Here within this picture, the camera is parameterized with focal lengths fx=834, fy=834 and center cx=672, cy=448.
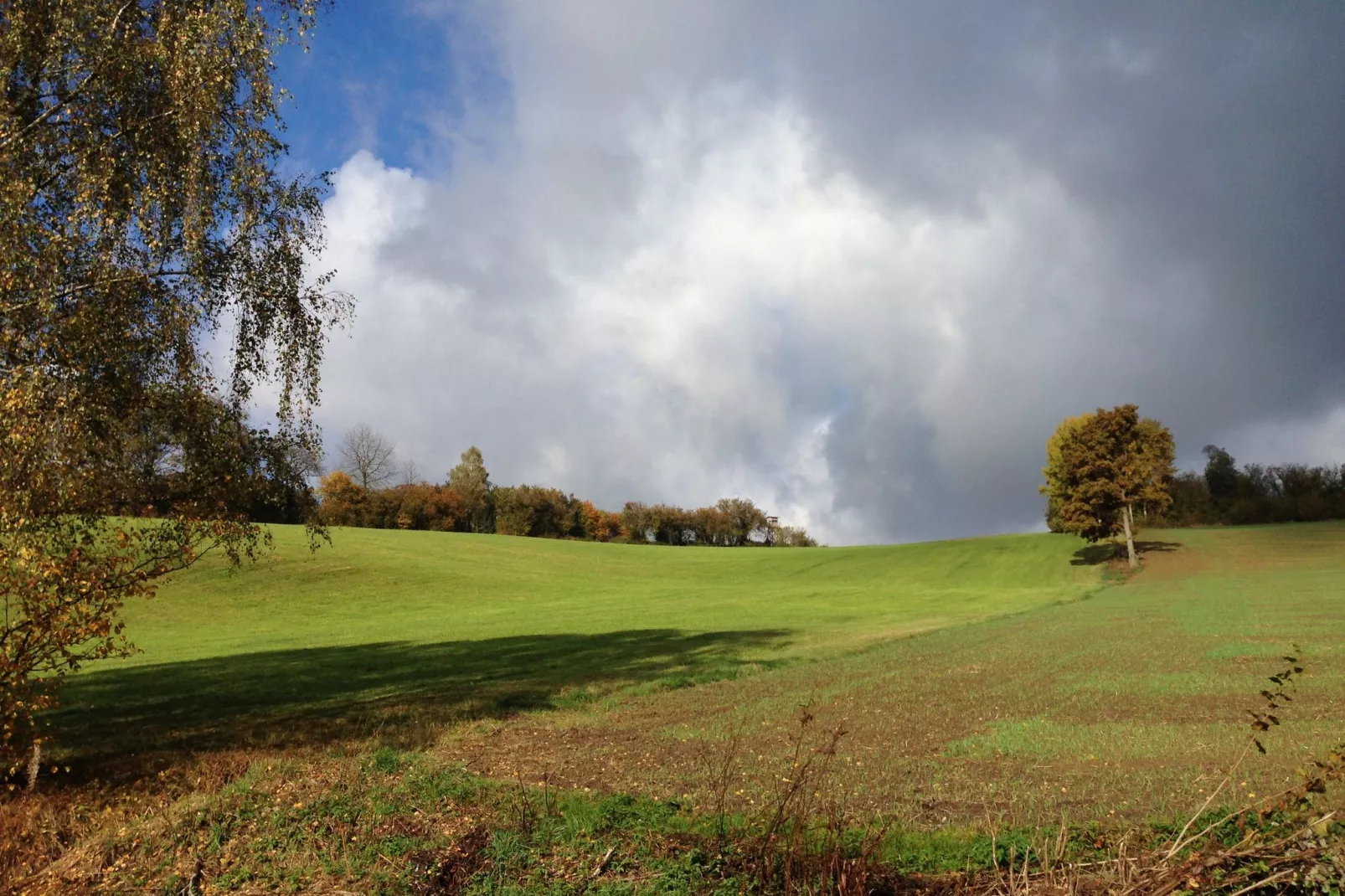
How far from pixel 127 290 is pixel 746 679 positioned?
1598cm

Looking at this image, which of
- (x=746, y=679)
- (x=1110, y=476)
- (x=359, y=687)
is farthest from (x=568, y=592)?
(x=1110, y=476)

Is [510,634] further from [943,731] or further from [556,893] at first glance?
[556,893]

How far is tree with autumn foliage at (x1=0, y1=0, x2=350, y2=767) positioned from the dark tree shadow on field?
241 feet

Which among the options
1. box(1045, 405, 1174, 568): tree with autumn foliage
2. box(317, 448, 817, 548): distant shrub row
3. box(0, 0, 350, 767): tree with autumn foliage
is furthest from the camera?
box(317, 448, 817, 548): distant shrub row

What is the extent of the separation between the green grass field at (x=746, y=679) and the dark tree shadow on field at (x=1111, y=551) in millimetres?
15542

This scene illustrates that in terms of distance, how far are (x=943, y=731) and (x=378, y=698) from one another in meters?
12.8

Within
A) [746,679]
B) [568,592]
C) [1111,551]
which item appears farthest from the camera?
[1111,551]

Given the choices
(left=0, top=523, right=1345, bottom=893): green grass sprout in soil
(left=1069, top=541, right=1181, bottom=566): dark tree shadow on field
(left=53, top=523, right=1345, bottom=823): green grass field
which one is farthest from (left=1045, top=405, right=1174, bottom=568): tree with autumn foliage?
(left=0, top=523, right=1345, bottom=893): green grass sprout in soil

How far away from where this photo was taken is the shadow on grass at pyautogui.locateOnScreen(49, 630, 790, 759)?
1531cm

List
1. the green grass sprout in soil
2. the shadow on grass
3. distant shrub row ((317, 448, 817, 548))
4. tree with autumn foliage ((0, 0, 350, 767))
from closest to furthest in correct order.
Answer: the green grass sprout in soil < tree with autumn foliage ((0, 0, 350, 767)) < the shadow on grass < distant shrub row ((317, 448, 817, 548))

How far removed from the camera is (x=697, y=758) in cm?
1240

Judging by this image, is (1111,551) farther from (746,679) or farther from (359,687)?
(359,687)

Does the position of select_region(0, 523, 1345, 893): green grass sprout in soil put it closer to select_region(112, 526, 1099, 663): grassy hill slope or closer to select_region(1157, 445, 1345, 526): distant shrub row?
select_region(112, 526, 1099, 663): grassy hill slope

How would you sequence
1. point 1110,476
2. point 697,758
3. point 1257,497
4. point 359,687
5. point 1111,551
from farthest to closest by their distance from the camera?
point 1257,497 → point 1111,551 → point 1110,476 → point 359,687 → point 697,758
